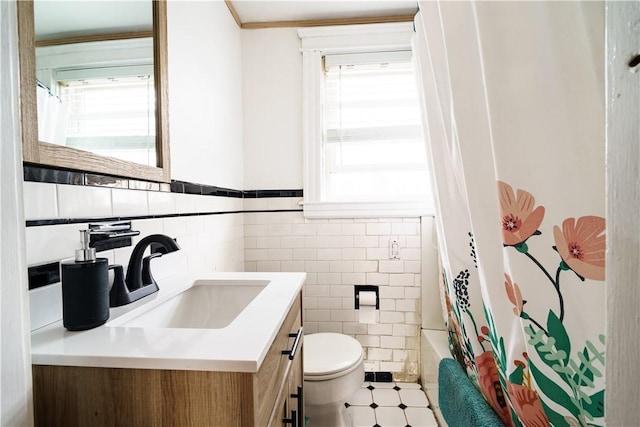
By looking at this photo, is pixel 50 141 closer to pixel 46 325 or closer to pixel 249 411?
pixel 46 325

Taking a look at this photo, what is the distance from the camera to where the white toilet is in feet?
4.44

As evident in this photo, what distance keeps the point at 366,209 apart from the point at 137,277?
1371 millimetres

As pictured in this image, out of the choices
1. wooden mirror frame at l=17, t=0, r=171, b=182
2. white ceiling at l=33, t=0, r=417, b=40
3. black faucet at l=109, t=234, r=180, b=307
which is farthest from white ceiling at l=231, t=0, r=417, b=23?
black faucet at l=109, t=234, r=180, b=307

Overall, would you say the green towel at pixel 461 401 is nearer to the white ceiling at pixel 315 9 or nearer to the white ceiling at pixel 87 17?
the white ceiling at pixel 87 17

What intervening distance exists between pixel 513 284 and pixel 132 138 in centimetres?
114

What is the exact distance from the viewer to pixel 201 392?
1.65ft

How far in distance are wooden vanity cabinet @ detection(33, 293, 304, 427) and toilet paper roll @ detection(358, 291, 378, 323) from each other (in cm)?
141

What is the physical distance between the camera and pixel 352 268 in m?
1.94

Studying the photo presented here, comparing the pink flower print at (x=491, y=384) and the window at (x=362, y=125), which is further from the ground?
the window at (x=362, y=125)

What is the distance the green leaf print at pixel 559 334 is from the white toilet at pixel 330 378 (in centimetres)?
100

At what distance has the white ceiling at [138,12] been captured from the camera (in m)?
0.66

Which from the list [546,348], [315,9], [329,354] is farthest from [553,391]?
[315,9]

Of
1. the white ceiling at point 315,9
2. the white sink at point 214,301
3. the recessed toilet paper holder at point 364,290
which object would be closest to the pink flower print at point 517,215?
the white sink at point 214,301

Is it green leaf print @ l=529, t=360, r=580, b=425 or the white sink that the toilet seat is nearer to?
the white sink
